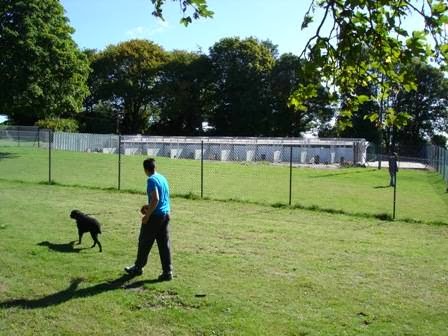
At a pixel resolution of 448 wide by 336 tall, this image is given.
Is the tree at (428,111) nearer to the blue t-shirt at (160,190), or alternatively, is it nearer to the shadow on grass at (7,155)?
the shadow on grass at (7,155)

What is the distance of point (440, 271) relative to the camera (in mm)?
9094

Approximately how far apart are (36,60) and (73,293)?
34.8 metres

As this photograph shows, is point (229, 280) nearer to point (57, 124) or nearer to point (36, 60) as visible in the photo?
point (36, 60)

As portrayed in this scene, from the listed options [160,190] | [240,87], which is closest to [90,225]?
[160,190]

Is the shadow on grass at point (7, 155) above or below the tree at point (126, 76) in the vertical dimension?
below

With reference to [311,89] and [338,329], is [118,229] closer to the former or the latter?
[338,329]

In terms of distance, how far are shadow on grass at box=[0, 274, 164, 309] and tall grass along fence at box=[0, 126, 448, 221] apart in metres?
9.54

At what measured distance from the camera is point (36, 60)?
3894 cm

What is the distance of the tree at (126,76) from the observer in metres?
74.7

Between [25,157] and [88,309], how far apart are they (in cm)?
3112

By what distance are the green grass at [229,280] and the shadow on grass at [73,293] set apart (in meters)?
0.02

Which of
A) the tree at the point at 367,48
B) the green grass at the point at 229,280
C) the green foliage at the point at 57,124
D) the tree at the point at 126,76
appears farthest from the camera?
the tree at the point at 126,76

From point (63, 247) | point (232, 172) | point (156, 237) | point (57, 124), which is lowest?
point (63, 247)

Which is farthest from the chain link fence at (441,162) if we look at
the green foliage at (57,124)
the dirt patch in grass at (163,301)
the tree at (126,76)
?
the tree at (126,76)
